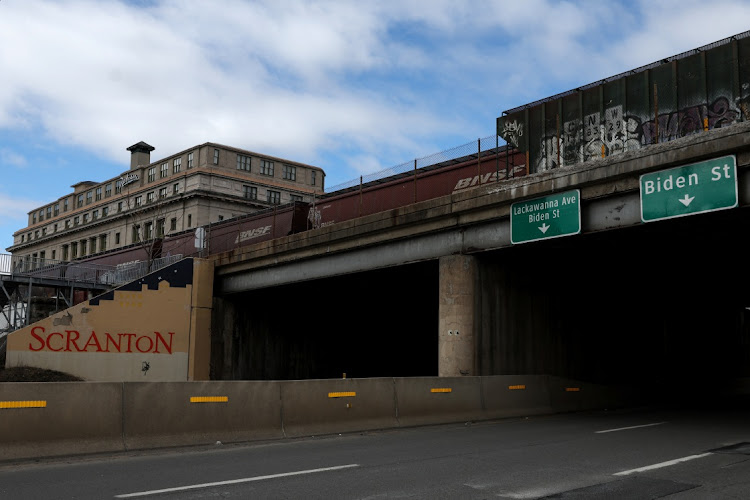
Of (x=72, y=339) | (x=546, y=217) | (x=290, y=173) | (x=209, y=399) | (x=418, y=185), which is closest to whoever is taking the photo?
(x=209, y=399)

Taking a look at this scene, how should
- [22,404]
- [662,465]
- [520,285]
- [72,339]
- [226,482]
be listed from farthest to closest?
[72,339] < [520,285] < [22,404] < [662,465] < [226,482]

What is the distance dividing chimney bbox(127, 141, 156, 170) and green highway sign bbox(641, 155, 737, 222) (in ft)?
322

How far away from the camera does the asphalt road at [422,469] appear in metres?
7.31

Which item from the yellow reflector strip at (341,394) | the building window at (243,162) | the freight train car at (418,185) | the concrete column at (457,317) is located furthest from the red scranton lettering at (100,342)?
the building window at (243,162)

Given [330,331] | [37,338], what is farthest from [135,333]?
[330,331]

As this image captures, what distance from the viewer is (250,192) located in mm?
91750

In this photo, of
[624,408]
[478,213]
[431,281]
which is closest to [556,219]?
[478,213]

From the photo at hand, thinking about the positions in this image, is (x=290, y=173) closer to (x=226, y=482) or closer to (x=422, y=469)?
(x=422, y=469)

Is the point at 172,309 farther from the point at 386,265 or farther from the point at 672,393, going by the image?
the point at 672,393

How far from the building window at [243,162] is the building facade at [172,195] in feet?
0.46

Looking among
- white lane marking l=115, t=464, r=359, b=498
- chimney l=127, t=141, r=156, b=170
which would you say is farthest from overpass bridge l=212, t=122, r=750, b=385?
chimney l=127, t=141, r=156, b=170

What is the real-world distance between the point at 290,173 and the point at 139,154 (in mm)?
24750

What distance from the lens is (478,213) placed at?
19.3 m

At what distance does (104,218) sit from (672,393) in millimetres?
90232
